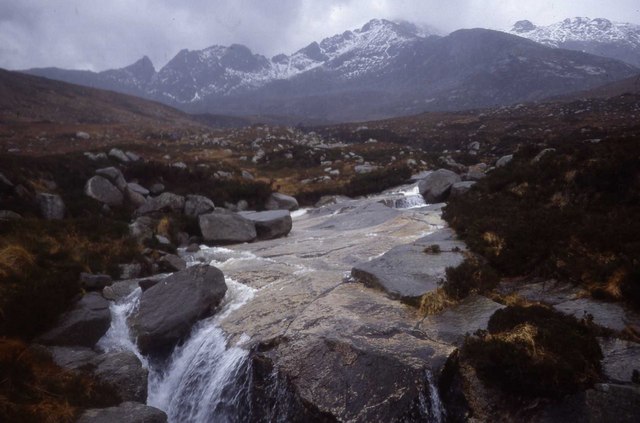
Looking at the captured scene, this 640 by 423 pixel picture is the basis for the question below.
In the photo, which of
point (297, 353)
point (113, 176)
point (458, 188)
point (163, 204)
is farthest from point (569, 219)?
point (113, 176)

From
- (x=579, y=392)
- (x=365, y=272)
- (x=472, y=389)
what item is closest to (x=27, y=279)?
(x=365, y=272)

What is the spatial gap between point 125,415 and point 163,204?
46.3 feet

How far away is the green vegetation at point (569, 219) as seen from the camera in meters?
8.45

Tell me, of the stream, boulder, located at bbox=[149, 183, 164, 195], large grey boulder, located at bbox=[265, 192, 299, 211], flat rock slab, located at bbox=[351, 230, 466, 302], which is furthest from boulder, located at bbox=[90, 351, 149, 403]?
large grey boulder, located at bbox=[265, 192, 299, 211]

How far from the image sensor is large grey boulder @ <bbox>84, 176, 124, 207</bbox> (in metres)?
18.7

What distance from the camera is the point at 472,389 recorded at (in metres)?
6.45

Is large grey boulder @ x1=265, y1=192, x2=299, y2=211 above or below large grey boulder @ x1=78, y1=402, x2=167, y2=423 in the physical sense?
below

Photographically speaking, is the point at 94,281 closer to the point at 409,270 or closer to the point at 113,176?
the point at 409,270

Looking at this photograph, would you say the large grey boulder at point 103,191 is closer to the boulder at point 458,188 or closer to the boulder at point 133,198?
the boulder at point 133,198

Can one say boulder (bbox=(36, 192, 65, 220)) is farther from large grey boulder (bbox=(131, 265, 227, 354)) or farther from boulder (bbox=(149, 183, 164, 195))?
large grey boulder (bbox=(131, 265, 227, 354))

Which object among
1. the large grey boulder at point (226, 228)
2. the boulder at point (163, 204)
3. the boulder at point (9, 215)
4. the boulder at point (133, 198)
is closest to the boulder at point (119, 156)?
the boulder at point (133, 198)

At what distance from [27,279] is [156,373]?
12.3 ft

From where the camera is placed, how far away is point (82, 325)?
920 centimetres

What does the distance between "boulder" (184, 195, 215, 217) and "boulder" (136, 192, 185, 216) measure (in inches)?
12.9
